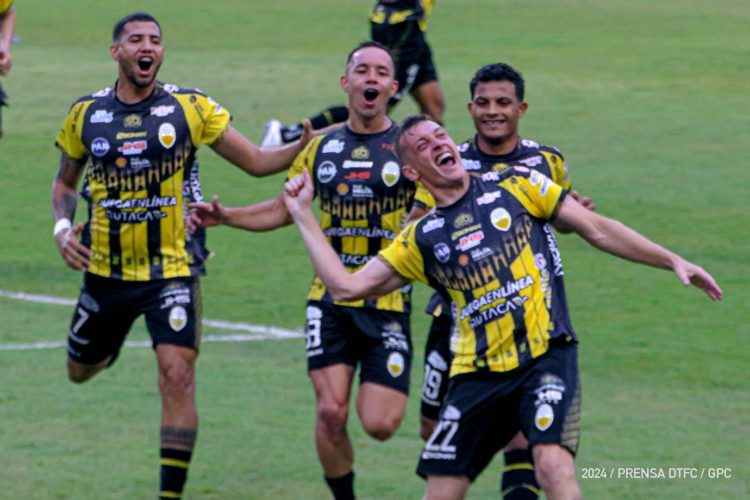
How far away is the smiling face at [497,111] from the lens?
383 inches

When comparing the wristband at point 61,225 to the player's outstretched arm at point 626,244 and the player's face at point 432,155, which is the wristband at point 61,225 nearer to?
the player's face at point 432,155

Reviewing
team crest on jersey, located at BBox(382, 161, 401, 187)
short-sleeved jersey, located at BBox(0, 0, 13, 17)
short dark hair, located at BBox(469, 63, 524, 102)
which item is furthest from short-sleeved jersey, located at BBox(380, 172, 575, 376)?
short-sleeved jersey, located at BBox(0, 0, 13, 17)

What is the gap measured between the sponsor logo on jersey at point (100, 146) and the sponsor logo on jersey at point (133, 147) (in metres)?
0.08

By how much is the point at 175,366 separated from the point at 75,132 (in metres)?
1.51

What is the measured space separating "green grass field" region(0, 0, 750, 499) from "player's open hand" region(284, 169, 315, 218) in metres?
2.00

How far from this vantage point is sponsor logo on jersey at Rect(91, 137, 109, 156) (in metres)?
10.2

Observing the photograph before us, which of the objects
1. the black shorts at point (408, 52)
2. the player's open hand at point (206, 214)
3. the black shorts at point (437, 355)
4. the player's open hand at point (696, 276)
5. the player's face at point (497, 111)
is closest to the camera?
the player's open hand at point (696, 276)

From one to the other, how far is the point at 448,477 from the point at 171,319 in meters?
2.20

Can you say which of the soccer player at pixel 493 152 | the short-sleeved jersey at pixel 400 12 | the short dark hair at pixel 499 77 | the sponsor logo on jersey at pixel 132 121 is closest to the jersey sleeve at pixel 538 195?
the soccer player at pixel 493 152

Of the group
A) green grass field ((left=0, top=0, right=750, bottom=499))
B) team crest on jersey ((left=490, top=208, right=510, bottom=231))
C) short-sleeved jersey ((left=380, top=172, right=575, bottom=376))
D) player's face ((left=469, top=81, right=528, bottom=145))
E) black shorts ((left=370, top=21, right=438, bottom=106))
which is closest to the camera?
short-sleeved jersey ((left=380, top=172, right=575, bottom=376))

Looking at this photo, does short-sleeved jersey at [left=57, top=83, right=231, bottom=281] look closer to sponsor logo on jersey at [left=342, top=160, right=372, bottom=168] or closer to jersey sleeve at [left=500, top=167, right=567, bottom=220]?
sponsor logo on jersey at [left=342, top=160, right=372, bottom=168]

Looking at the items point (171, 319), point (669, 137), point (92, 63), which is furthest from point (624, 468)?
point (92, 63)

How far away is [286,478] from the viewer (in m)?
10.3

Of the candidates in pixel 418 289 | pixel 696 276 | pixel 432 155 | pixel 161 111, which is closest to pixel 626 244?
pixel 696 276
